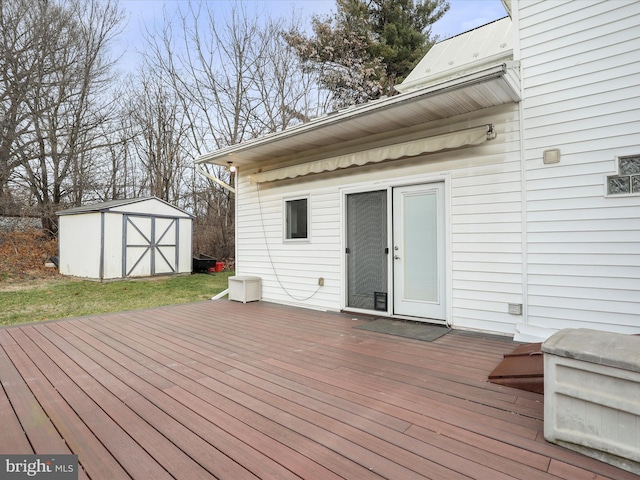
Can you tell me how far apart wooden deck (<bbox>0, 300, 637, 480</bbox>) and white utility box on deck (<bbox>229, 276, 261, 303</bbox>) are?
2.25 meters

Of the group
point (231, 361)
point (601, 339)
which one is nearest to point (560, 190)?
point (601, 339)

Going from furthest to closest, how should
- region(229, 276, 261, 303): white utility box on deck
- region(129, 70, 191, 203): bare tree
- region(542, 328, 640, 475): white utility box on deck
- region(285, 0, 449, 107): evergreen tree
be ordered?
region(129, 70, 191, 203): bare tree
region(285, 0, 449, 107): evergreen tree
region(229, 276, 261, 303): white utility box on deck
region(542, 328, 640, 475): white utility box on deck

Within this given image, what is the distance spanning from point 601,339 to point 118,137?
662 inches

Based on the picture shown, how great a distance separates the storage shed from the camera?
9.31 meters

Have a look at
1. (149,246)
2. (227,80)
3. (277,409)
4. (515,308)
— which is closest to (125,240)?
(149,246)

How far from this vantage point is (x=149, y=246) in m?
10.3

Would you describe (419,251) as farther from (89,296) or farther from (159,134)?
(159,134)

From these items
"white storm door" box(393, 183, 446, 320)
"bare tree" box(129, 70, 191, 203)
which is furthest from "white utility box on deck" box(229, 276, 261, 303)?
"bare tree" box(129, 70, 191, 203)

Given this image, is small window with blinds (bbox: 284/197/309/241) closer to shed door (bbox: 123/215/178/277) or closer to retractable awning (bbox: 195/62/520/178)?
retractable awning (bbox: 195/62/520/178)

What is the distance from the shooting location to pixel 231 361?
304 cm

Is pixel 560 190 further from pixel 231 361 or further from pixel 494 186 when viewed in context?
pixel 231 361

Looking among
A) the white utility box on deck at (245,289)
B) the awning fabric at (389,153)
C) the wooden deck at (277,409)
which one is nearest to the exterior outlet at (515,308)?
the wooden deck at (277,409)

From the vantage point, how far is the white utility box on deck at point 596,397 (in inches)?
59.5

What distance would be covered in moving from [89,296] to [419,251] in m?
6.42
